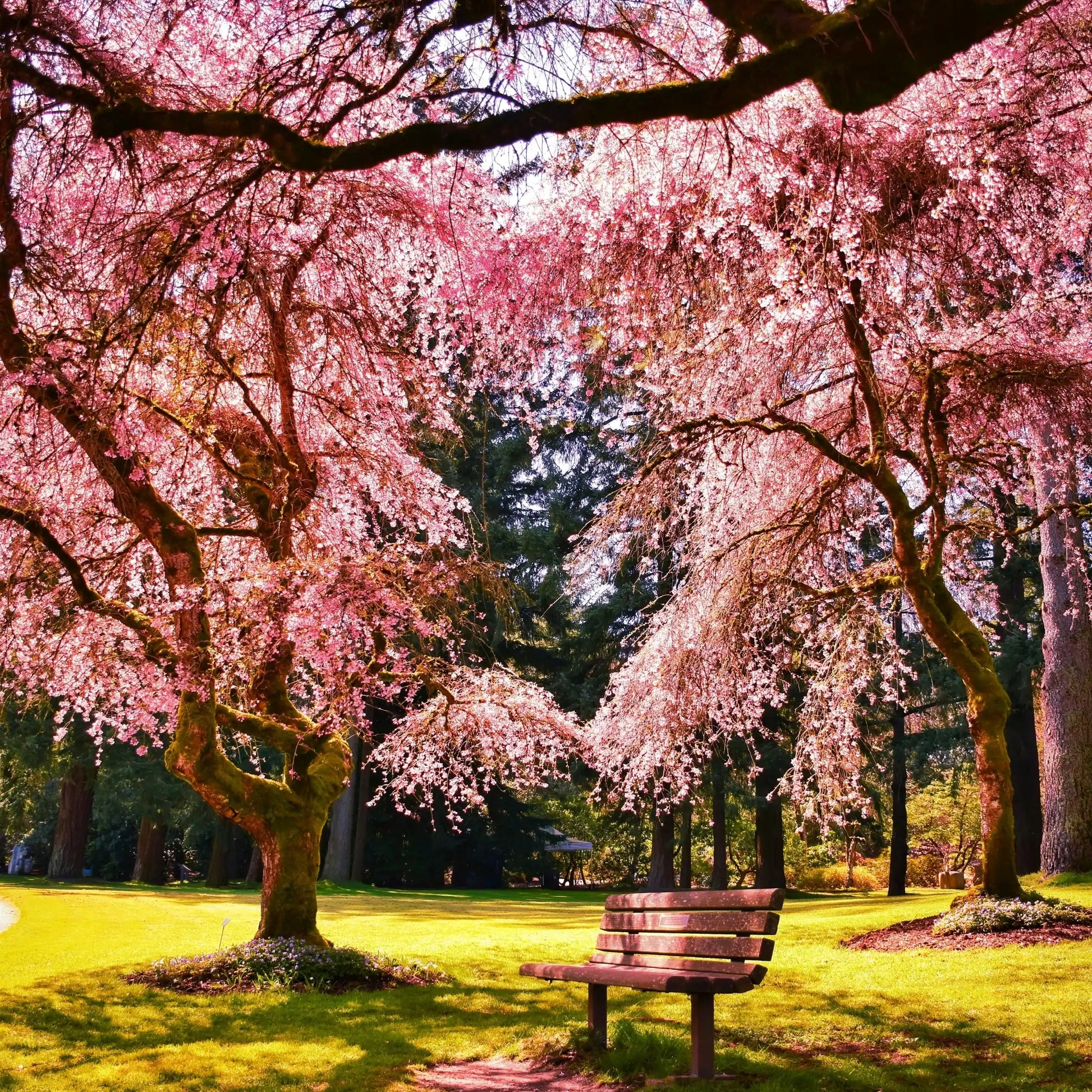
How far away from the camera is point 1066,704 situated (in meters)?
14.8

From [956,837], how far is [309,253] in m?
39.1

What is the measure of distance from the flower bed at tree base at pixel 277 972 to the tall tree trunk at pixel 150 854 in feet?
77.1

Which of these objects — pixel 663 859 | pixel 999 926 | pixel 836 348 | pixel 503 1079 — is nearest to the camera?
pixel 503 1079

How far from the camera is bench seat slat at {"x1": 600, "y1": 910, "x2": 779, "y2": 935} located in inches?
201

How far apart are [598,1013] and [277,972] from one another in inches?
155

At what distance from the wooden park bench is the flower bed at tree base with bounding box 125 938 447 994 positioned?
332 centimetres

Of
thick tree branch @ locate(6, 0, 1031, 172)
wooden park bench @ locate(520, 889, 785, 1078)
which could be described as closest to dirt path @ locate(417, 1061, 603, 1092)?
wooden park bench @ locate(520, 889, 785, 1078)

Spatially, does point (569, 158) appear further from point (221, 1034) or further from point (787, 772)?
point (787, 772)

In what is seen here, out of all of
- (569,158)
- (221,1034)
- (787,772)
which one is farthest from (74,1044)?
(787,772)

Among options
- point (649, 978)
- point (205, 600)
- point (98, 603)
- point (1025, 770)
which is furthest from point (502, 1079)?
point (1025, 770)

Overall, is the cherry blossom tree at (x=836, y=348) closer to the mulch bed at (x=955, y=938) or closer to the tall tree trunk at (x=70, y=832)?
the mulch bed at (x=955, y=938)

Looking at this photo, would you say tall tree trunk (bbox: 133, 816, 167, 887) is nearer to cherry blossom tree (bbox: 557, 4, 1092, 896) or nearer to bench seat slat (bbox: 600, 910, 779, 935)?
cherry blossom tree (bbox: 557, 4, 1092, 896)

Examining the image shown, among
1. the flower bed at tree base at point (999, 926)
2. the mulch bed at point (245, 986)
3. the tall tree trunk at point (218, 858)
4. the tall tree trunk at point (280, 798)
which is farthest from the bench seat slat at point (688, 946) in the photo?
the tall tree trunk at point (218, 858)

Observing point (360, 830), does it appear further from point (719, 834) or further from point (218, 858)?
point (719, 834)
